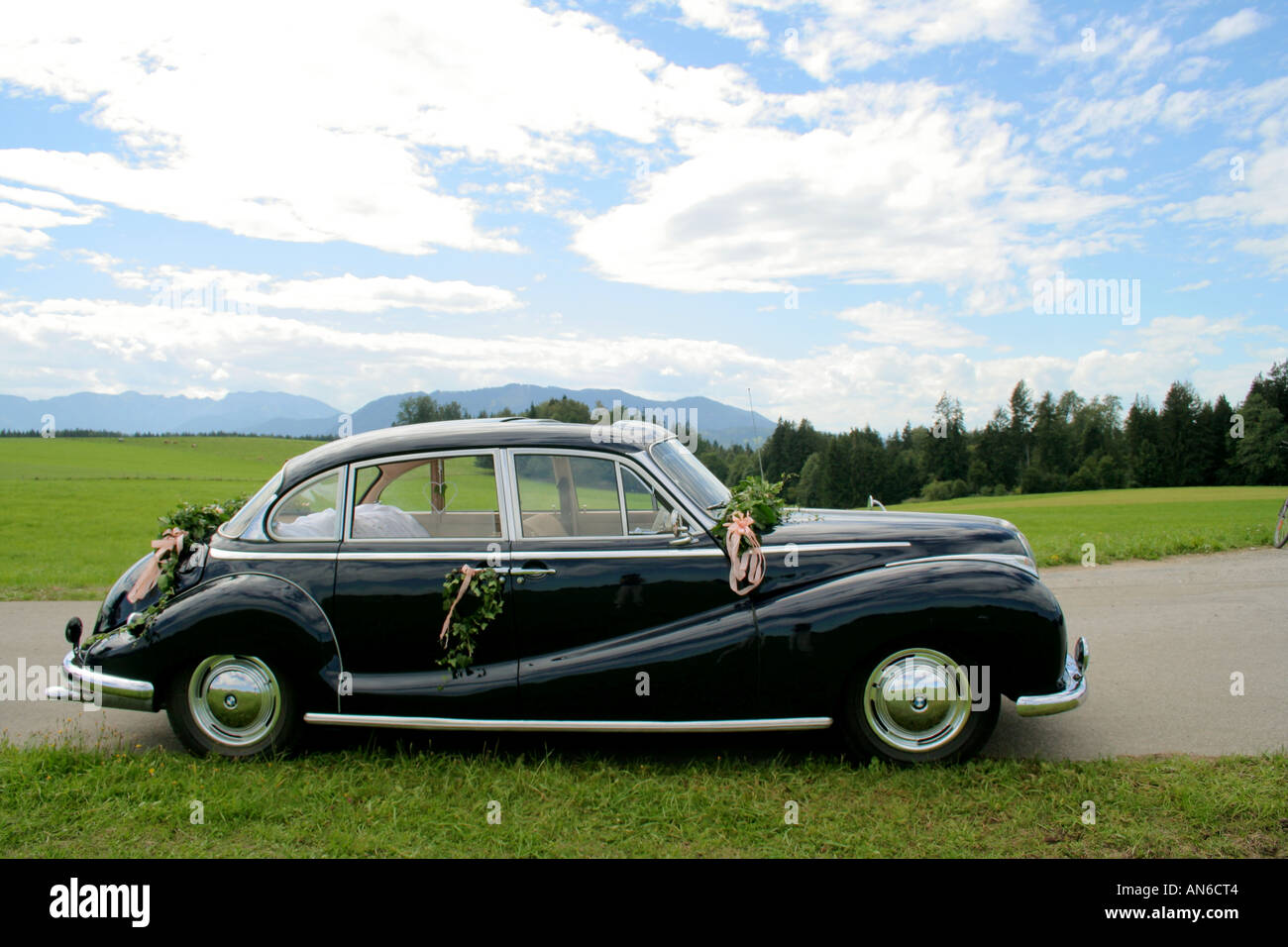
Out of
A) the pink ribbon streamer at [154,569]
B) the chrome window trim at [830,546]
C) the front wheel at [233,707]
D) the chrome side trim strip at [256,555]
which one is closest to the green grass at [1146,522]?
the chrome window trim at [830,546]

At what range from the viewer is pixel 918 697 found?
4246 millimetres

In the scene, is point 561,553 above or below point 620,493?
below

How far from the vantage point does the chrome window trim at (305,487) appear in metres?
4.61

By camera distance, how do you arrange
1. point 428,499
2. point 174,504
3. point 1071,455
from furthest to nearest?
point 1071,455 → point 174,504 → point 428,499

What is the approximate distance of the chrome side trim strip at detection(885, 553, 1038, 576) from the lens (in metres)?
4.47

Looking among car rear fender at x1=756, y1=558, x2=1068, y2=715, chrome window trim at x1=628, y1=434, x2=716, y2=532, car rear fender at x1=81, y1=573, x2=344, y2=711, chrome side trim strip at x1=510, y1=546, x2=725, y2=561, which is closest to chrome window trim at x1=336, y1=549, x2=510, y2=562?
chrome side trim strip at x1=510, y1=546, x2=725, y2=561

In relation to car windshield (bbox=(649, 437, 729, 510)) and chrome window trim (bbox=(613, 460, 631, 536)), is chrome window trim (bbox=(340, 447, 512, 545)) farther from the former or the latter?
car windshield (bbox=(649, 437, 729, 510))

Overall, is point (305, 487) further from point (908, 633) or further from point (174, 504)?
point (174, 504)

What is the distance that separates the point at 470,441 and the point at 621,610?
1.33m

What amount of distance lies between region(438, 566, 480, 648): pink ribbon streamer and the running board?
0.44 m

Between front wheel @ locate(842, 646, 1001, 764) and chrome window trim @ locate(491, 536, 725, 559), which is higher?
chrome window trim @ locate(491, 536, 725, 559)

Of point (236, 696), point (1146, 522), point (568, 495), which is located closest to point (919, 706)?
point (568, 495)
